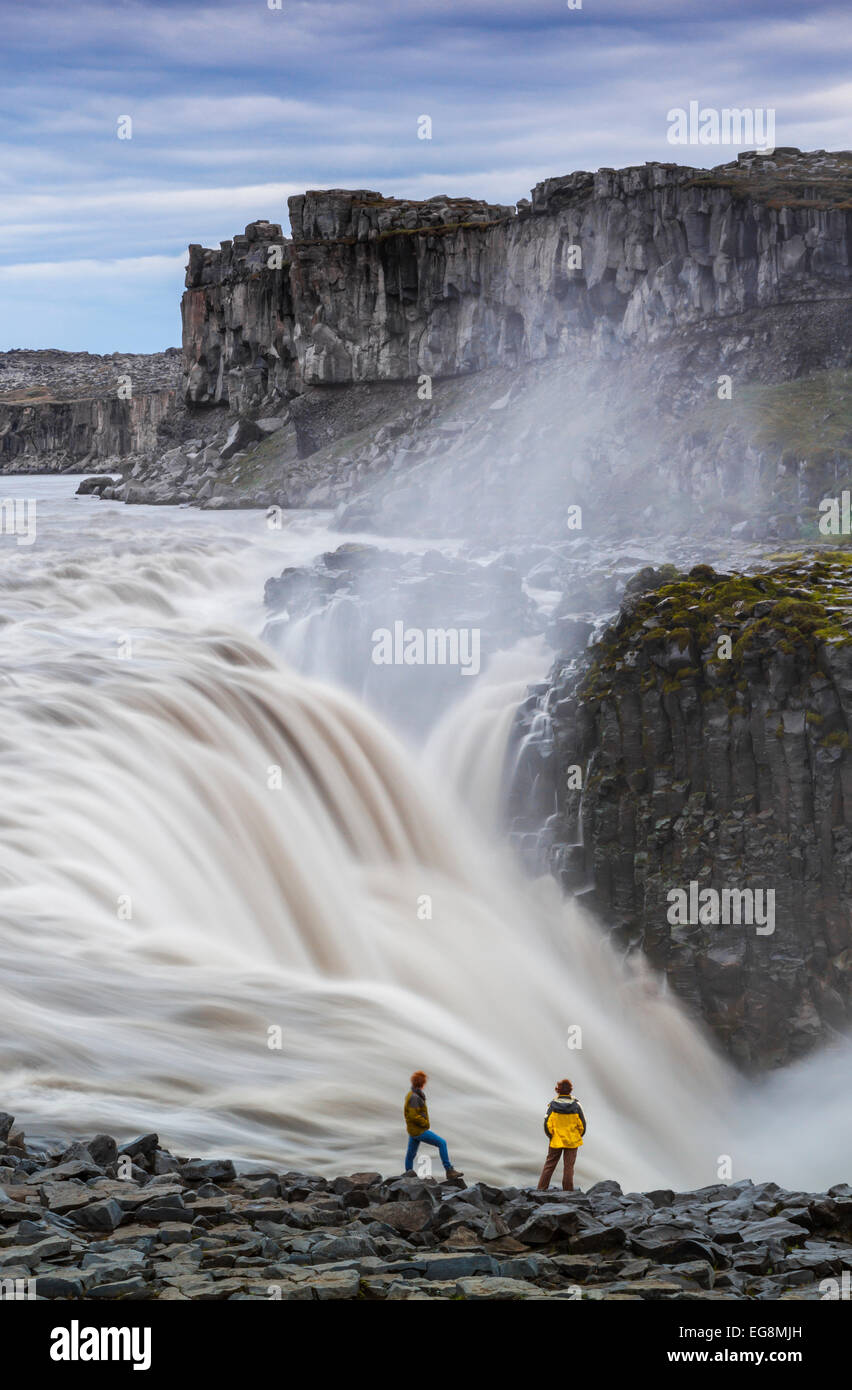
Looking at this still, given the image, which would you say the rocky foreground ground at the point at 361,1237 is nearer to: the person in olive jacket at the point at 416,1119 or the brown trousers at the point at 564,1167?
the person in olive jacket at the point at 416,1119

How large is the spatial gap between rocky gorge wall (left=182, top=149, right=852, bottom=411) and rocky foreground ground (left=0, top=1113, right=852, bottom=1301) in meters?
68.5

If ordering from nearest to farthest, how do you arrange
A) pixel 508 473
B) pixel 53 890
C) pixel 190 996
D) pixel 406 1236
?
pixel 406 1236, pixel 190 996, pixel 53 890, pixel 508 473

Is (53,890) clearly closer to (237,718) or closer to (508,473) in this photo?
(237,718)

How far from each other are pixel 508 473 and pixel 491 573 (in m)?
34.5

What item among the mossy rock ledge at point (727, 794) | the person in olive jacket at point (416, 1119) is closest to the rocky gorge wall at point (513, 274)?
the mossy rock ledge at point (727, 794)

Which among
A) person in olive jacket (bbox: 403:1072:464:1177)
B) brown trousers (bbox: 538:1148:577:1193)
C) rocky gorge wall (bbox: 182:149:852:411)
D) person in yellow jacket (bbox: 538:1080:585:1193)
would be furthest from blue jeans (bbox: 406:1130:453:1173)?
rocky gorge wall (bbox: 182:149:852:411)

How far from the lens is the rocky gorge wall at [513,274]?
8281 cm

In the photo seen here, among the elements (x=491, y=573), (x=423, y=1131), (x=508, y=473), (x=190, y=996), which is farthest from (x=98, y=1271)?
(x=508, y=473)

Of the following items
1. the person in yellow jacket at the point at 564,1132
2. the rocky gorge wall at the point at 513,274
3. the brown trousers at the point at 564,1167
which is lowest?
the brown trousers at the point at 564,1167

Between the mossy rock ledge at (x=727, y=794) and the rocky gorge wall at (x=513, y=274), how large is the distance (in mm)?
48953

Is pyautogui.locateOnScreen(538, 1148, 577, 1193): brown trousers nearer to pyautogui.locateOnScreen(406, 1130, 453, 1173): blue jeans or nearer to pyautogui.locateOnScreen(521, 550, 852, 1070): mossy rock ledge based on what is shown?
pyautogui.locateOnScreen(406, 1130, 453, 1173): blue jeans

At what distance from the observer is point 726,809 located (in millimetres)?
30203

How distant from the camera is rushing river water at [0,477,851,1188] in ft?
58.5
